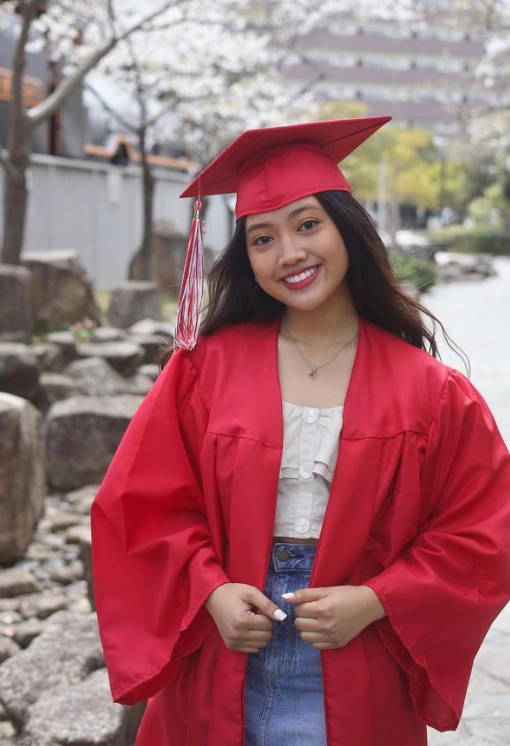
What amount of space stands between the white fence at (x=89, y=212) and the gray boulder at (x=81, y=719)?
36.9 feet

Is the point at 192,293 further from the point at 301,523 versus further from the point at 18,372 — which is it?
the point at 18,372

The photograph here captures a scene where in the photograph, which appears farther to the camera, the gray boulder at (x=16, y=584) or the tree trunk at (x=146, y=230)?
the tree trunk at (x=146, y=230)

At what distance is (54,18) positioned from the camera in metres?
13.0

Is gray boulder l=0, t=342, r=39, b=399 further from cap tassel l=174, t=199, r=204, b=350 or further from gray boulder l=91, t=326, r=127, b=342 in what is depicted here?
cap tassel l=174, t=199, r=204, b=350

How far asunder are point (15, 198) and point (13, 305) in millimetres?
2153

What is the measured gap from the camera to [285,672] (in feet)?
6.19

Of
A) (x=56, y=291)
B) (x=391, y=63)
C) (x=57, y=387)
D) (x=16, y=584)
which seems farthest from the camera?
(x=391, y=63)

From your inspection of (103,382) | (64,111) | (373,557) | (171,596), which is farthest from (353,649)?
(64,111)

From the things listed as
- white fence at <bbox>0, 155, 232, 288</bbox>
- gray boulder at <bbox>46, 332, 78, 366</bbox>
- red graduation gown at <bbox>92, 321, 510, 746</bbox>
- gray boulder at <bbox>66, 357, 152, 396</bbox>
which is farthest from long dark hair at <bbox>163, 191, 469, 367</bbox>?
white fence at <bbox>0, 155, 232, 288</bbox>

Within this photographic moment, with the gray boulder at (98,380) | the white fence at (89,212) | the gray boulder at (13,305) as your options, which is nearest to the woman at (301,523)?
the gray boulder at (98,380)

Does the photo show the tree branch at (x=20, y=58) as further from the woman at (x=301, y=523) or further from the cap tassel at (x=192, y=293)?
the woman at (x=301, y=523)

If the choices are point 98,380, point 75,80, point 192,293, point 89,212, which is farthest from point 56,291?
point 192,293

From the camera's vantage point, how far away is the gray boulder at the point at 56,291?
412 inches

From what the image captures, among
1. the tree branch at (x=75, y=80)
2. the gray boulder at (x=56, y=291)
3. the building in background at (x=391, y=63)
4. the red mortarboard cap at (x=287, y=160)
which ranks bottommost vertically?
the gray boulder at (x=56, y=291)
